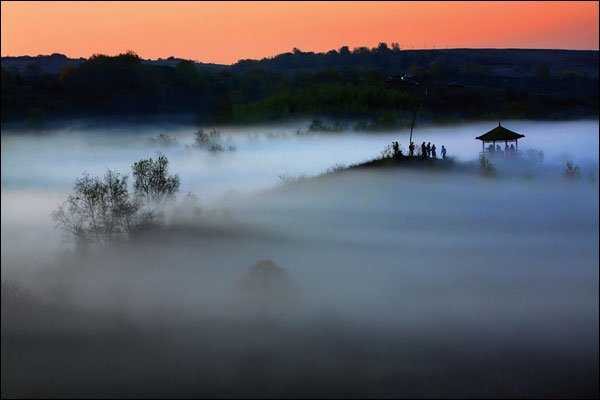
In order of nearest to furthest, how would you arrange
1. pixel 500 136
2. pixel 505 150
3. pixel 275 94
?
pixel 500 136, pixel 505 150, pixel 275 94

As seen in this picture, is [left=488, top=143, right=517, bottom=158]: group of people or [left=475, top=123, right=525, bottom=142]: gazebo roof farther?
[left=488, top=143, right=517, bottom=158]: group of people

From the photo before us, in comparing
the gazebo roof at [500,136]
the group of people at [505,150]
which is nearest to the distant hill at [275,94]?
the group of people at [505,150]

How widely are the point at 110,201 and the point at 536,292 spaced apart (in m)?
59.2

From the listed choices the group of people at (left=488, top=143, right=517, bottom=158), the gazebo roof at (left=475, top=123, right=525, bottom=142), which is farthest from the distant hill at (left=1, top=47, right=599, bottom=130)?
the gazebo roof at (left=475, top=123, right=525, bottom=142)

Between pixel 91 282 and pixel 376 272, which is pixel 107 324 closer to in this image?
pixel 91 282

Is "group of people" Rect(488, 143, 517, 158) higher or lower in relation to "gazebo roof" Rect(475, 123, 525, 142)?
lower

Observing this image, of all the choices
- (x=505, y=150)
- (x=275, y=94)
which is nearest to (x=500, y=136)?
(x=505, y=150)

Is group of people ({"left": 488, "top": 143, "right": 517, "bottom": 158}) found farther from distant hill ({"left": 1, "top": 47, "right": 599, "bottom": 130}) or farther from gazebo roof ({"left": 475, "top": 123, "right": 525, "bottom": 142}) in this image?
distant hill ({"left": 1, "top": 47, "right": 599, "bottom": 130})

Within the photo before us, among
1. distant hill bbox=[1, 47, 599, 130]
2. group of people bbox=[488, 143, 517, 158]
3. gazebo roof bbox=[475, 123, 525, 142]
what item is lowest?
group of people bbox=[488, 143, 517, 158]

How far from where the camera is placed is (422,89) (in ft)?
542

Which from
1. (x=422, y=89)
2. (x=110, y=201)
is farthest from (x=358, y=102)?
(x=110, y=201)

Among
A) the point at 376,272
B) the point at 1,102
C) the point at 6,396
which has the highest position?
the point at 1,102

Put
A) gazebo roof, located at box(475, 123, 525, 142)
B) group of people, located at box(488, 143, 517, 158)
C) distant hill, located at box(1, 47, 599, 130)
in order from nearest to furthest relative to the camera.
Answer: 1. gazebo roof, located at box(475, 123, 525, 142)
2. group of people, located at box(488, 143, 517, 158)
3. distant hill, located at box(1, 47, 599, 130)

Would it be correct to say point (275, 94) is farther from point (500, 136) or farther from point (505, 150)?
point (500, 136)
